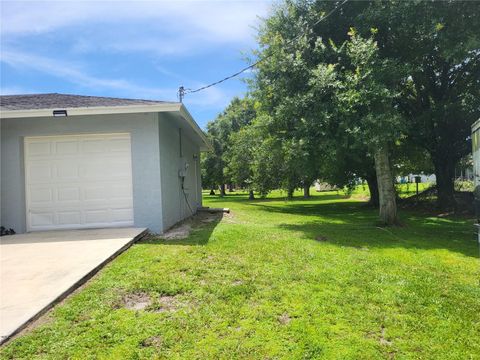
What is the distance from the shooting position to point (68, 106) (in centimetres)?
832

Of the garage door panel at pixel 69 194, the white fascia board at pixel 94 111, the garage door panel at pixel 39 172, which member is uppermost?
the white fascia board at pixel 94 111

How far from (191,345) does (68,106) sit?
22.2ft

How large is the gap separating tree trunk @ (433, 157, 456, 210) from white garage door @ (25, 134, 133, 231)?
1286cm

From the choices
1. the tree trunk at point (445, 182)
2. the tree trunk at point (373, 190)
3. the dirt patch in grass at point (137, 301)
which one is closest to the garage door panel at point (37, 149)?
the dirt patch in grass at point (137, 301)

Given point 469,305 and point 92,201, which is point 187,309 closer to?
point 469,305

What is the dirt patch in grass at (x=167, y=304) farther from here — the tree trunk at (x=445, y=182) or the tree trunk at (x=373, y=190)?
the tree trunk at (x=373, y=190)

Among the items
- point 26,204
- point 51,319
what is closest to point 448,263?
point 51,319

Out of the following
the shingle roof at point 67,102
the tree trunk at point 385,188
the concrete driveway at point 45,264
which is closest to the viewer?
the concrete driveway at point 45,264

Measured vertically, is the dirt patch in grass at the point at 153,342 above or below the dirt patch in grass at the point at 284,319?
above

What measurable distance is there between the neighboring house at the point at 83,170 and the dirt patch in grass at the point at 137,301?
4.09m

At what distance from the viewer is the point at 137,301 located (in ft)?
14.0

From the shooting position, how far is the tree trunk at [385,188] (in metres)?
10.8

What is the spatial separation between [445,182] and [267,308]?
1444 cm

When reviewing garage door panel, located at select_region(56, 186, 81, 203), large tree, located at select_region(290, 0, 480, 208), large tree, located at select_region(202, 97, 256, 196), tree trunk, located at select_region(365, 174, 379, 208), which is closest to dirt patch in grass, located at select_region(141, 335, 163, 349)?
garage door panel, located at select_region(56, 186, 81, 203)
